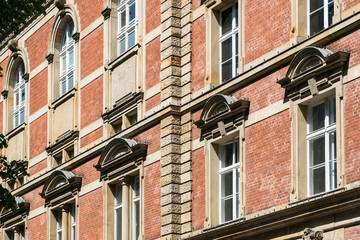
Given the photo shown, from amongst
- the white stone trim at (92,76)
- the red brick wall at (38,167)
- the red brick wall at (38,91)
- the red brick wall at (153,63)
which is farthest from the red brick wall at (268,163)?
the red brick wall at (38,91)

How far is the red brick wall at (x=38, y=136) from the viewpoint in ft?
114

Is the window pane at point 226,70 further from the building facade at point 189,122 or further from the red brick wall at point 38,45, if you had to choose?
the red brick wall at point 38,45

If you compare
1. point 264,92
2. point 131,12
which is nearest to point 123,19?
point 131,12

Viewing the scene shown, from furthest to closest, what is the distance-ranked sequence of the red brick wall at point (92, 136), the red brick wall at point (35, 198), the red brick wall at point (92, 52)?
the red brick wall at point (35, 198)
the red brick wall at point (92, 52)
the red brick wall at point (92, 136)

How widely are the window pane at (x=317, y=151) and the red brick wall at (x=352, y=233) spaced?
1.94m

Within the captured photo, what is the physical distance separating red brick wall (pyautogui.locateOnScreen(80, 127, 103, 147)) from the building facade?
0.08 meters

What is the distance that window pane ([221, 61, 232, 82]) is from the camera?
25.3 meters

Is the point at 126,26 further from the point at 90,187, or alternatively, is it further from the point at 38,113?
the point at 38,113

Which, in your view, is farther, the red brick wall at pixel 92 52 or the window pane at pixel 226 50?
the red brick wall at pixel 92 52

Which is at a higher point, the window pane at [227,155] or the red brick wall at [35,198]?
the red brick wall at [35,198]

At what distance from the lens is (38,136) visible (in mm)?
35125

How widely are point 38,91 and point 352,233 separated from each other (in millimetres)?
17859

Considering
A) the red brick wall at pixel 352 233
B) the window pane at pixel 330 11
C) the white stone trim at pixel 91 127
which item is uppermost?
the white stone trim at pixel 91 127

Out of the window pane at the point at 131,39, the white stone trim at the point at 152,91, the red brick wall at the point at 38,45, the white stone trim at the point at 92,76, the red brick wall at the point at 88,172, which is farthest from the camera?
the red brick wall at the point at 38,45
